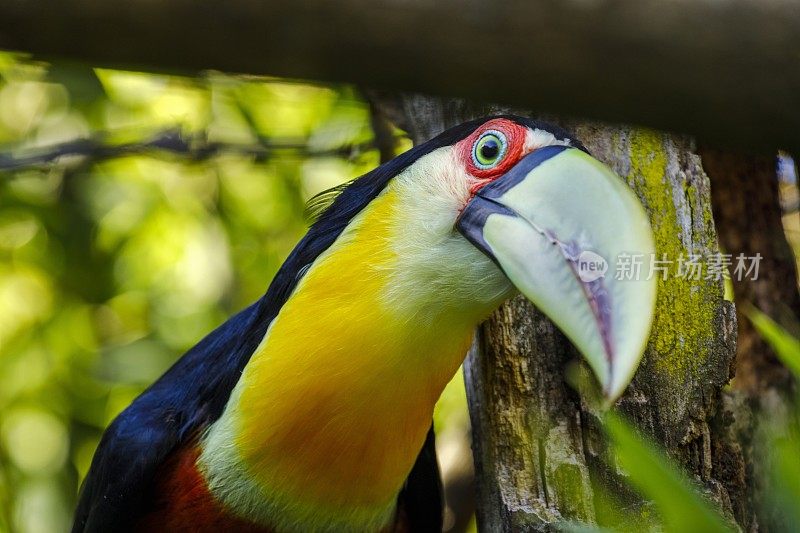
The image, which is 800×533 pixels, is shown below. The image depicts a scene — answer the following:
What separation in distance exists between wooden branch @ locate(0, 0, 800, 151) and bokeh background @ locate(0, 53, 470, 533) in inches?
132

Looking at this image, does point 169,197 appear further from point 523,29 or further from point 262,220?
point 523,29

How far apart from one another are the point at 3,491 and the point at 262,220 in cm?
170

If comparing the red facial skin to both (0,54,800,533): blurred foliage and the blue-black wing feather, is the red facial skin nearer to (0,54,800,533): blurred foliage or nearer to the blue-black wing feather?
the blue-black wing feather

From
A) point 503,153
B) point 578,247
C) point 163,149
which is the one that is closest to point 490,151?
point 503,153

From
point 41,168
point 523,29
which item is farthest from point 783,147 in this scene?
point 41,168

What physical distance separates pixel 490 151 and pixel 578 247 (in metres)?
0.37

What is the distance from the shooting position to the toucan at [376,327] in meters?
2.00

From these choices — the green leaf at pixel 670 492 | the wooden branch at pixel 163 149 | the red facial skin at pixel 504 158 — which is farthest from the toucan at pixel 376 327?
the wooden branch at pixel 163 149

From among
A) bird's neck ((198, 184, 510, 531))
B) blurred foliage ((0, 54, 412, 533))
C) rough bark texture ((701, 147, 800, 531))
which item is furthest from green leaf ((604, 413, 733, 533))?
blurred foliage ((0, 54, 412, 533))

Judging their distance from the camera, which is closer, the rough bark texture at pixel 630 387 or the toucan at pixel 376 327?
the toucan at pixel 376 327

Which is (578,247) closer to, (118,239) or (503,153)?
(503,153)

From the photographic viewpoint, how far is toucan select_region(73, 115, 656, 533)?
200cm

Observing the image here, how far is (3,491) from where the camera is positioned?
4.35 meters

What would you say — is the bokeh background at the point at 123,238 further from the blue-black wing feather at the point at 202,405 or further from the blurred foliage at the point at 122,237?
the blue-black wing feather at the point at 202,405
